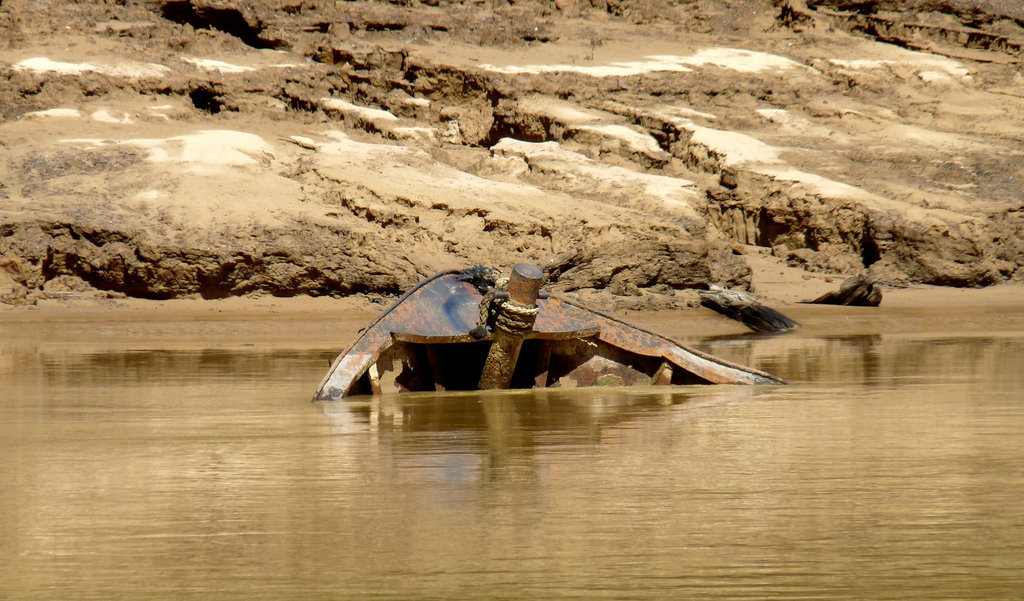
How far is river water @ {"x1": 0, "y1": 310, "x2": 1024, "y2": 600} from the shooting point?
2.75 metres

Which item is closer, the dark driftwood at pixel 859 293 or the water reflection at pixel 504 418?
the water reflection at pixel 504 418

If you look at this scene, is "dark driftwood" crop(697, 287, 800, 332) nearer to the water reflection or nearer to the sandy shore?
the sandy shore

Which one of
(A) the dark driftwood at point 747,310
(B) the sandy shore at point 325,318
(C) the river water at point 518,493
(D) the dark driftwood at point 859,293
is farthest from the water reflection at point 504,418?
(D) the dark driftwood at point 859,293

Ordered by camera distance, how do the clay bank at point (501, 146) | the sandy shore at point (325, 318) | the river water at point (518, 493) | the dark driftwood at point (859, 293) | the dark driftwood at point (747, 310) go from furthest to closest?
the dark driftwood at point (859, 293)
the clay bank at point (501, 146)
the dark driftwood at point (747, 310)
the sandy shore at point (325, 318)
the river water at point (518, 493)

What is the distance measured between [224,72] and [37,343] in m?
6.58

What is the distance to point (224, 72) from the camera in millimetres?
15266

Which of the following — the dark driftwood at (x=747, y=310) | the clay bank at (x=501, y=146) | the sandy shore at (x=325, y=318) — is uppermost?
the clay bank at (x=501, y=146)

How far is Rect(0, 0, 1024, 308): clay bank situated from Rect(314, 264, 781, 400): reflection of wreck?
442 centimetres

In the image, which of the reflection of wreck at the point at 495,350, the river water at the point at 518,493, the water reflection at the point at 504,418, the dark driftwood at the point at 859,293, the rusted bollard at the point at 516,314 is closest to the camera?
the river water at the point at 518,493

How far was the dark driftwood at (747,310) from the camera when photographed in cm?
1088

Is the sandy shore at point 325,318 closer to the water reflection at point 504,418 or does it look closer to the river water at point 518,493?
the river water at point 518,493

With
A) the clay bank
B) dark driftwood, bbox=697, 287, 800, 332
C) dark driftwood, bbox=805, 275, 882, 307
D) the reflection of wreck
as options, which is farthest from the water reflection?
dark driftwood, bbox=805, 275, 882, 307

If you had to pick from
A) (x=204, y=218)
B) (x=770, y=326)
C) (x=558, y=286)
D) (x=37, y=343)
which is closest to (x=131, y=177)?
(x=204, y=218)

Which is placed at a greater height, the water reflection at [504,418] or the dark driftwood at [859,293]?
the water reflection at [504,418]
